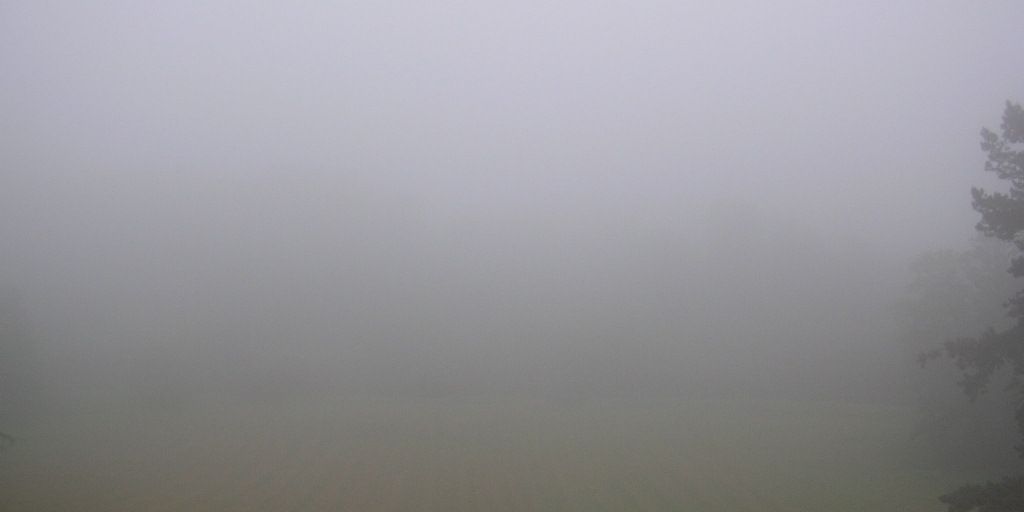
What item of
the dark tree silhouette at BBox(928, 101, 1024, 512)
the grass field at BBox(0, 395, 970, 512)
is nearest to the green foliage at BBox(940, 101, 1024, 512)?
the dark tree silhouette at BBox(928, 101, 1024, 512)

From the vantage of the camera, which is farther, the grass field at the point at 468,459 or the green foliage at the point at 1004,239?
the grass field at the point at 468,459

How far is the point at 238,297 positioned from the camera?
4269 centimetres

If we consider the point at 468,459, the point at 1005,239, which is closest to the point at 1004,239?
the point at 1005,239

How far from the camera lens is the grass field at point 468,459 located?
14.3 metres

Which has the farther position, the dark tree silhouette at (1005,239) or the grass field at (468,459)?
the grass field at (468,459)

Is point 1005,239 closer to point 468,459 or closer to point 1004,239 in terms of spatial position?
point 1004,239

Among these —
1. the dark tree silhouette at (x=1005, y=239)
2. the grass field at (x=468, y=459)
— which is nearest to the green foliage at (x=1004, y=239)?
the dark tree silhouette at (x=1005, y=239)

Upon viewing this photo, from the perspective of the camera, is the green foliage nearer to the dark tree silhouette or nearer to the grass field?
the dark tree silhouette

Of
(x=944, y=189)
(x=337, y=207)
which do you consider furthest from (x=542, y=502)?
(x=944, y=189)

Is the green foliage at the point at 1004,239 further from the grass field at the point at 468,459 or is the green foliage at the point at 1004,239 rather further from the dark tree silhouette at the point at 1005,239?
the grass field at the point at 468,459

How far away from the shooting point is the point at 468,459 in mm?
17672

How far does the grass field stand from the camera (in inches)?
563

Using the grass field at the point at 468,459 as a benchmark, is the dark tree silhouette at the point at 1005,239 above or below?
above

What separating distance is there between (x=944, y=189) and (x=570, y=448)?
304 feet
